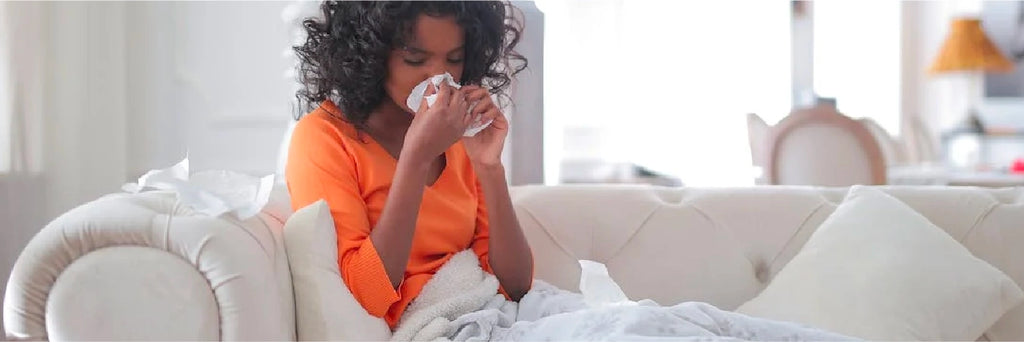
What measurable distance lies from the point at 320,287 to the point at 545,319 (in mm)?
272

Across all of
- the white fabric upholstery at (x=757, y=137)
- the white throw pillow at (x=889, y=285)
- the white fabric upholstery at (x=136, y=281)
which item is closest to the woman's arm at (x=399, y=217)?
the white fabric upholstery at (x=136, y=281)

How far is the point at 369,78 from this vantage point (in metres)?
1.35

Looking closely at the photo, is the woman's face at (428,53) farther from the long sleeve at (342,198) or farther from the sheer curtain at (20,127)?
the sheer curtain at (20,127)

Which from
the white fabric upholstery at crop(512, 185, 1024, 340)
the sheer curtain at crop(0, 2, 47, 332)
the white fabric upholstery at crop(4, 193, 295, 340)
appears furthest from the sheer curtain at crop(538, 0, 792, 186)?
the white fabric upholstery at crop(4, 193, 295, 340)

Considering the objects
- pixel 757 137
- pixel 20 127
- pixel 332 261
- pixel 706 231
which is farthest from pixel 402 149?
pixel 757 137

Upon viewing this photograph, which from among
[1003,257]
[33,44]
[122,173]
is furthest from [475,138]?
[122,173]

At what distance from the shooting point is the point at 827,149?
9.27 feet

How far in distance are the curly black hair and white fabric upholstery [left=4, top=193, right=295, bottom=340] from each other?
0.39m

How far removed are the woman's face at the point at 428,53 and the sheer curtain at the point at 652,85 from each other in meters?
3.66

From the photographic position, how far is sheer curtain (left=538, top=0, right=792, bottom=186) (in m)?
5.08

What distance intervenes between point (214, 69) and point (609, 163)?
2.54 m

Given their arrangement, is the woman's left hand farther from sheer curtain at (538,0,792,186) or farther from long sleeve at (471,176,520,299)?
sheer curtain at (538,0,792,186)

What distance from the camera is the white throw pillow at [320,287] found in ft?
3.65

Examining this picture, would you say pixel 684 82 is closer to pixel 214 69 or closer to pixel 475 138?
pixel 214 69
